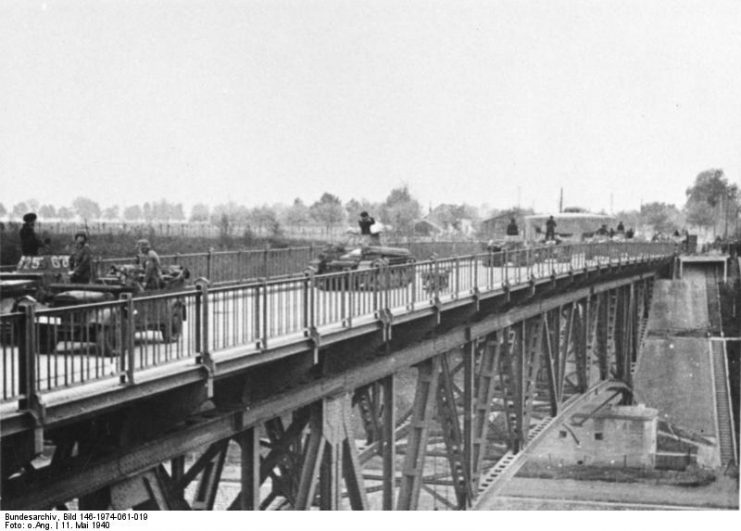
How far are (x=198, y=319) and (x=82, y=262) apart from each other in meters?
4.62

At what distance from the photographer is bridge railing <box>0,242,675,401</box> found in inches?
345

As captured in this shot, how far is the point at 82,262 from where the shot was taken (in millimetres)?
14055

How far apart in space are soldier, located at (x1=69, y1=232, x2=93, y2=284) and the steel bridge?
4.82ft

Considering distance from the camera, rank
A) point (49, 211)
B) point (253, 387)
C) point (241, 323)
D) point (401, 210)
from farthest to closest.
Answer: point (401, 210) → point (49, 211) → point (241, 323) → point (253, 387)

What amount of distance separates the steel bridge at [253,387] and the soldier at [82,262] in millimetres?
1468

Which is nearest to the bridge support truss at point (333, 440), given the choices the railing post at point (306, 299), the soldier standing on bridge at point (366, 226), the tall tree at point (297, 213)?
the railing post at point (306, 299)

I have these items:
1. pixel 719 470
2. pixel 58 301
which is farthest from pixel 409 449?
pixel 719 470

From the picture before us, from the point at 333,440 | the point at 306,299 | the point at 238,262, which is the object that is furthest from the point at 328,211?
the point at 306,299

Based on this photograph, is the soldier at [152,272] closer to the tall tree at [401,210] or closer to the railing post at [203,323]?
the railing post at [203,323]

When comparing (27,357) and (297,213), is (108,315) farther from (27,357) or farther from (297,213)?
(297,213)

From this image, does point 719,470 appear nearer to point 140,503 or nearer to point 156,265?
point 156,265

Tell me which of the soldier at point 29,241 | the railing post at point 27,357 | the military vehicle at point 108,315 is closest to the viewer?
the railing post at point 27,357

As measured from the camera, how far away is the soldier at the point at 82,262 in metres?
14.0

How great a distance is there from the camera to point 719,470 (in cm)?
4897
